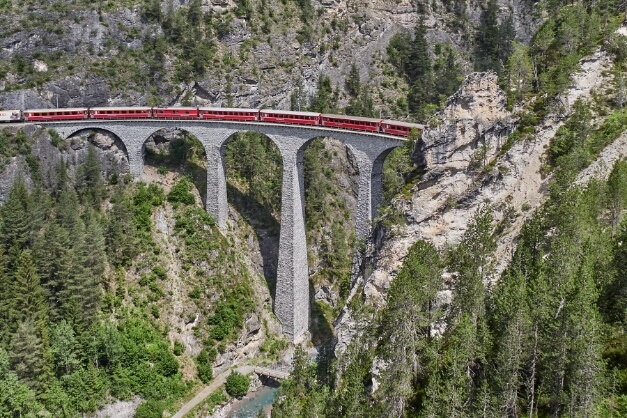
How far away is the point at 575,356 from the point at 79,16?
74.2 metres

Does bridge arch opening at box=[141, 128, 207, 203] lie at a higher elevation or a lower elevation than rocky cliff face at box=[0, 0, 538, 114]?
lower

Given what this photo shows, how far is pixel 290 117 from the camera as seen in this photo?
57438 mm

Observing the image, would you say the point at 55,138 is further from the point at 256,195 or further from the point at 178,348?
the point at 178,348

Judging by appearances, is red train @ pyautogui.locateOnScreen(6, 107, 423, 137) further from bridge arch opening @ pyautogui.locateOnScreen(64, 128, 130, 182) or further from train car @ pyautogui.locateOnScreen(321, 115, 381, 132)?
bridge arch opening @ pyautogui.locateOnScreen(64, 128, 130, 182)

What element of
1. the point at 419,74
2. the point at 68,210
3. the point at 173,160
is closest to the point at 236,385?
the point at 68,210

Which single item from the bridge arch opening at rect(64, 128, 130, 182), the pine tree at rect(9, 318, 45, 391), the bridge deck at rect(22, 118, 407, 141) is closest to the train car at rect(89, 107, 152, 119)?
the bridge deck at rect(22, 118, 407, 141)

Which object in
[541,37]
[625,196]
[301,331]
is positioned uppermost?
[541,37]

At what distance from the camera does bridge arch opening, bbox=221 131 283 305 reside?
6631cm

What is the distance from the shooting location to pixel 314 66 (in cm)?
8175

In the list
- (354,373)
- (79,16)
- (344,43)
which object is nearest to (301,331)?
(354,373)

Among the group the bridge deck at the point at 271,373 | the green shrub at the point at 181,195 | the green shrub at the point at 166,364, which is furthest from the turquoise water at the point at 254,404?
the green shrub at the point at 181,195

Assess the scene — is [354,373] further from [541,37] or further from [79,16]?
[79,16]

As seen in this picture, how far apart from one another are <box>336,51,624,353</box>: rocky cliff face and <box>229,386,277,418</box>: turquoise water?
16713mm

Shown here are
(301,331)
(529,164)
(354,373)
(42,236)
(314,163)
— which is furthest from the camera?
(314,163)
